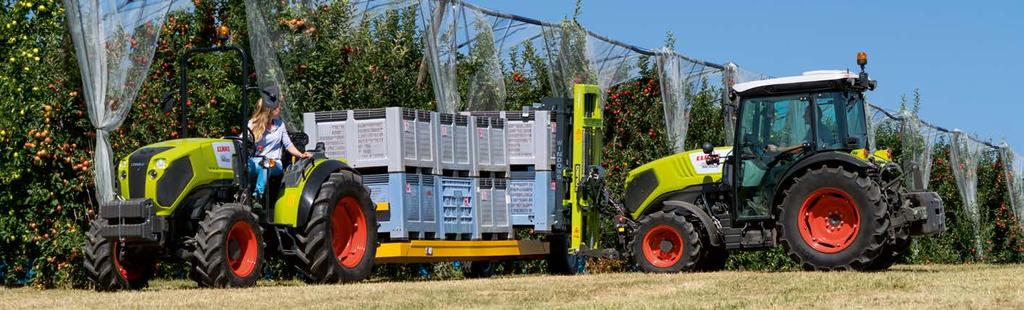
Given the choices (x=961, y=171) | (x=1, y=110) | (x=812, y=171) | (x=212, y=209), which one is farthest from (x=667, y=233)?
(x=961, y=171)

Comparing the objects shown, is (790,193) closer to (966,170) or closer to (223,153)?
(223,153)

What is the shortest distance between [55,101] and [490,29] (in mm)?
6123

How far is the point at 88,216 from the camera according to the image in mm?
17516

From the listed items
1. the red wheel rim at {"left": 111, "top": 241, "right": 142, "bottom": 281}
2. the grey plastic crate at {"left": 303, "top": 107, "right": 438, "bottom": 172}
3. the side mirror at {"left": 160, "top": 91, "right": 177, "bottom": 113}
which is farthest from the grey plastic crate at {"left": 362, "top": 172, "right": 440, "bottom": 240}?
the side mirror at {"left": 160, "top": 91, "right": 177, "bottom": 113}

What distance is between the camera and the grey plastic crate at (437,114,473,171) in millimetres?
17828

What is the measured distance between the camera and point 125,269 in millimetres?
14359

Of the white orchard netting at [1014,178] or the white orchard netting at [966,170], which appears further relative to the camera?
the white orchard netting at [1014,178]

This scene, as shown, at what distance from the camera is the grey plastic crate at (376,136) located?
1689cm

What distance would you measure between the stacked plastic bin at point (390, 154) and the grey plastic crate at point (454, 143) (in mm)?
334

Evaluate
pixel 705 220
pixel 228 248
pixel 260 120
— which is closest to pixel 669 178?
pixel 705 220

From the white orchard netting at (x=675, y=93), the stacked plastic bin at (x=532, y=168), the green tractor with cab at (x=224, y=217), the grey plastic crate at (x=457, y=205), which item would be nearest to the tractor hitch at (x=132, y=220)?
the green tractor with cab at (x=224, y=217)

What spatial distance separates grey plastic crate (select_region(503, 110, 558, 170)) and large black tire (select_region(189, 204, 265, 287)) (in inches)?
200

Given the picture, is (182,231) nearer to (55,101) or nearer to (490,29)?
(55,101)

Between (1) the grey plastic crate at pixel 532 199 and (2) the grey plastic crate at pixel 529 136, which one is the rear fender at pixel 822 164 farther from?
(2) the grey plastic crate at pixel 529 136
